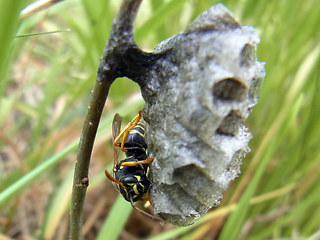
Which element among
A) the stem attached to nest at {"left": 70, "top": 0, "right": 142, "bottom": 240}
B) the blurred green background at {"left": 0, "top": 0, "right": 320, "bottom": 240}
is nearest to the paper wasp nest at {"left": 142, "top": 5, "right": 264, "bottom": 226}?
the stem attached to nest at {"left": 70, "top": 0, "right": 142, "bottom": 240}

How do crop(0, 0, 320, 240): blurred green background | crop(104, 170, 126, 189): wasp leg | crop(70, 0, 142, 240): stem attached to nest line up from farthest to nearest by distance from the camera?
crop(0, 0, 320, 240): blurred green background
crop(104, 170, 126, 189): wasp leg
crop(70, 0, 142, 240): stem attached to nest

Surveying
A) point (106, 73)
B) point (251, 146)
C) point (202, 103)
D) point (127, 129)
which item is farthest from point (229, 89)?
point (251, 146)

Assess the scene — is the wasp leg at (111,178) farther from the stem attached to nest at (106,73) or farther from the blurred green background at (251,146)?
the blurred green background at (251,146)

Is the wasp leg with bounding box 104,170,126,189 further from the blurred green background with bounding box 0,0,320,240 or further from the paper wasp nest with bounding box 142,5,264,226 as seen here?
the blurred green background with bounding box 0,0,320,240

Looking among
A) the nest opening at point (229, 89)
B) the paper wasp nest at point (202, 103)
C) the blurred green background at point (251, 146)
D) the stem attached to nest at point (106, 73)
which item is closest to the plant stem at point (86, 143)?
the stem attached to nest at point (106, 73)

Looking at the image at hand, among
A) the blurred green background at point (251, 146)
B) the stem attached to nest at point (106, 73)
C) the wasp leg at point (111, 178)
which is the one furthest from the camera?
the blurred green background at point (251, 146)

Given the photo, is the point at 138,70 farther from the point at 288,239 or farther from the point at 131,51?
the point at 288,239

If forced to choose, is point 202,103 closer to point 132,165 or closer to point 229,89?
point 229,89
